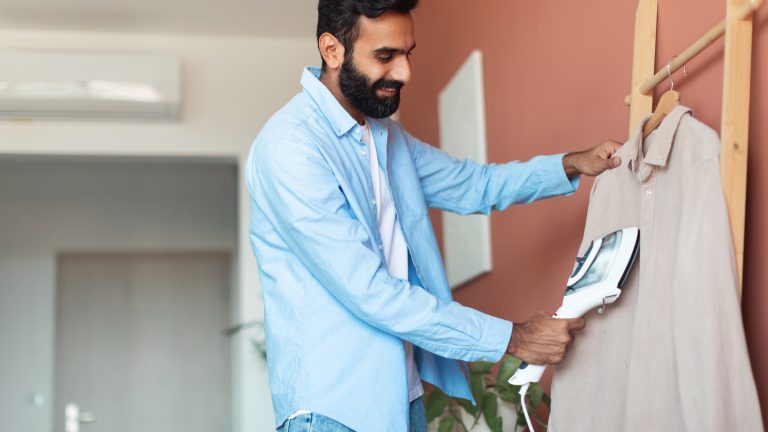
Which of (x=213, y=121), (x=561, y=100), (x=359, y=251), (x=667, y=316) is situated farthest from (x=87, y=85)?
(x=667, y=316)

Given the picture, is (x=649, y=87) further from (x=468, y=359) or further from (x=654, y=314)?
(x=468, y=359)

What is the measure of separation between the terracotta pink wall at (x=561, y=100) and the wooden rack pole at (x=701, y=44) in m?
0.06

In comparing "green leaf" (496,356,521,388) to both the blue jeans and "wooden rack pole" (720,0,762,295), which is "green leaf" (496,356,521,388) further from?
"wooden rack pole" (720,0,762,295)

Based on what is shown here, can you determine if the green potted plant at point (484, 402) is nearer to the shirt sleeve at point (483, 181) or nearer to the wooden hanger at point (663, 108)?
the shirt sleeve at point (483, 181)

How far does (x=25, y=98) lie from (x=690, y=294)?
383cm

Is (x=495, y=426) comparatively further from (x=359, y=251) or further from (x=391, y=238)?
(x=359, y=251)

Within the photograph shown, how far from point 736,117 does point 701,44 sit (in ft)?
0.54

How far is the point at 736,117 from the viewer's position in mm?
1434

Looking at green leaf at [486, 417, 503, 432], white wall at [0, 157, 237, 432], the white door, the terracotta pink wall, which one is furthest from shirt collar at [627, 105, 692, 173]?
the white door

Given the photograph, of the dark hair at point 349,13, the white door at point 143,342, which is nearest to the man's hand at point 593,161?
the dark hair at point 349,13

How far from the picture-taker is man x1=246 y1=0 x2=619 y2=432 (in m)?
1.65

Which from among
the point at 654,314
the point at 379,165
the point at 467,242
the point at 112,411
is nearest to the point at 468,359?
the point at 654,314

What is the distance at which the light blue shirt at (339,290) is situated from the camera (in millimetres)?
1646

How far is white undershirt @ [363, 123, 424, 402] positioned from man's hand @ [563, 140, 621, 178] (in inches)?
14.9
